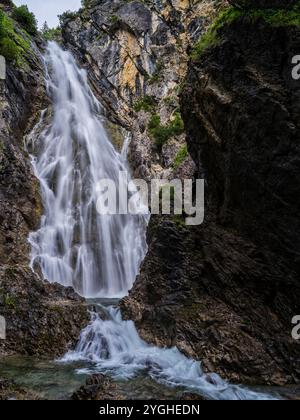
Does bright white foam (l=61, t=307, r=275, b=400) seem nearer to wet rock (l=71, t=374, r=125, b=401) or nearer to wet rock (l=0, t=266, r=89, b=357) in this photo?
wet rock (l=0, t=266, r=89, b=357)

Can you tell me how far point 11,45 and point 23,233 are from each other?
54.2 feet

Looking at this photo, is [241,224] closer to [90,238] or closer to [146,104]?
[90,238]

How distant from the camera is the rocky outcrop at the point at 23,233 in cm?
1248

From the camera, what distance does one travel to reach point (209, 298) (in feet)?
38.9

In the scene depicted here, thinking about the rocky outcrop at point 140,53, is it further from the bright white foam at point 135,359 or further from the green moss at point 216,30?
the bright white foam at point 135,359

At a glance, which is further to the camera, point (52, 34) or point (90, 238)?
point (52, 34)

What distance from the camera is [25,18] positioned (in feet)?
124

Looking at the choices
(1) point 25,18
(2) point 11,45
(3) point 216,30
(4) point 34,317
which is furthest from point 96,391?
(1) point 25,18

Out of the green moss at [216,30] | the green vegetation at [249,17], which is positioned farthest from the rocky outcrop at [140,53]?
the green vegetation at [249,17]

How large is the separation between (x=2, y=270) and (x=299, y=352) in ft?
32.3

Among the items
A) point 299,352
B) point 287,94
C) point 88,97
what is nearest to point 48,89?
point 88,97

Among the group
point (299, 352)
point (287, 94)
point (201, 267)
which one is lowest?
point (299, 352)

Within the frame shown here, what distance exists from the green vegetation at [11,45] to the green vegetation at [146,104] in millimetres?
10013
